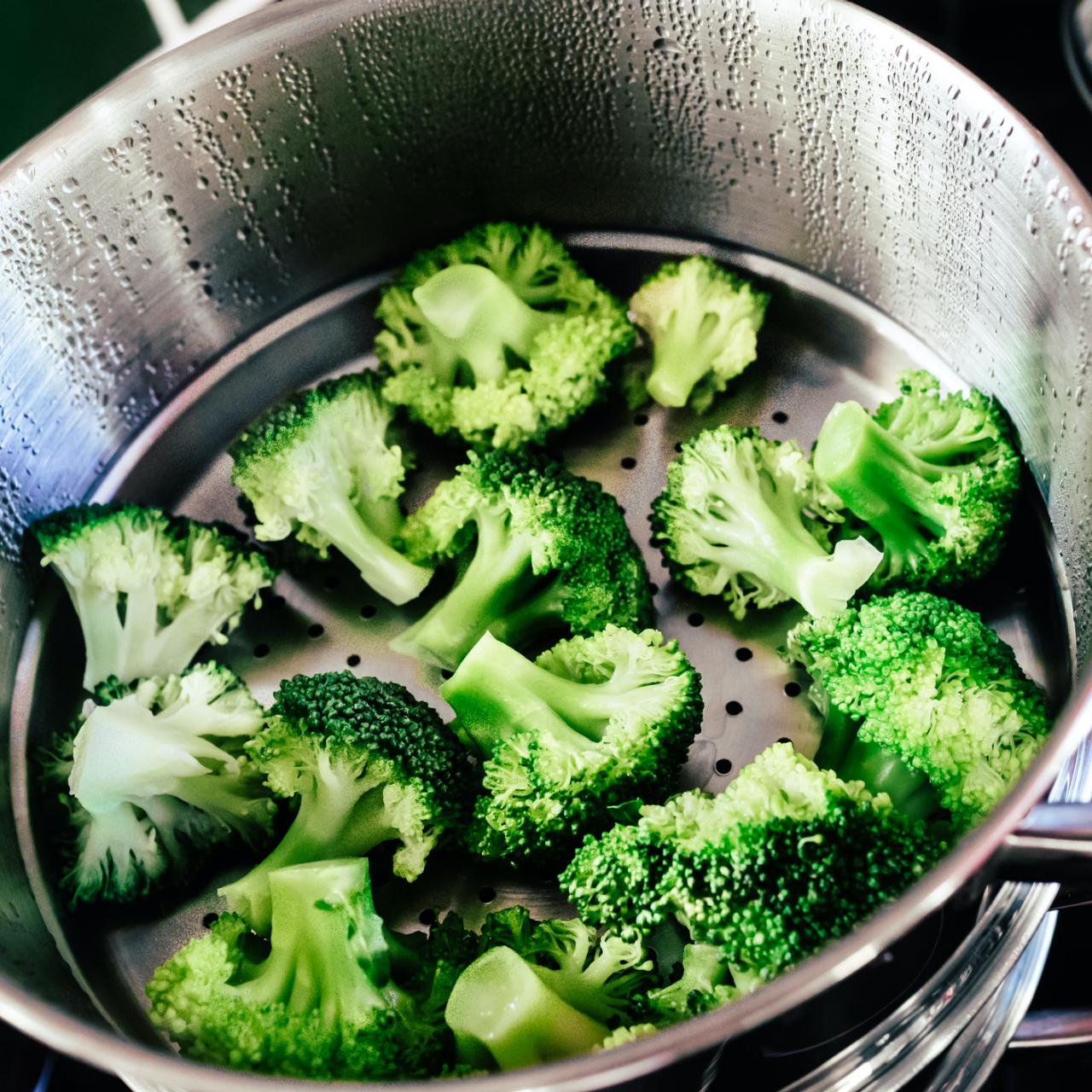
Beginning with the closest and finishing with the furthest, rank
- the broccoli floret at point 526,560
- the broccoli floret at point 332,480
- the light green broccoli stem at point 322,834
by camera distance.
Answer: the light green broccoli stem at point 322,834, the broccoli floret at point 526,560, the broccoli floret at point 332,480

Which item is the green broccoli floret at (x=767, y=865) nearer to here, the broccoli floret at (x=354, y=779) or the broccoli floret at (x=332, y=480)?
the broccoli floret at (x=354, y=779)

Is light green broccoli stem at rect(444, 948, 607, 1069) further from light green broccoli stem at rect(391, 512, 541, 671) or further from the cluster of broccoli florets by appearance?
light green broccoli stem at rect(391, 512, 541, 671)

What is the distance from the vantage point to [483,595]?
1.29 m

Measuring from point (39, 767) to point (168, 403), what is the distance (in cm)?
51

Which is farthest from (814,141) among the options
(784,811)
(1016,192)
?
(784,811)

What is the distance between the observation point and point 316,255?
1587 mm

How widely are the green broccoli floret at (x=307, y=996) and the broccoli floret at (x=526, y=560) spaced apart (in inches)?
12.1

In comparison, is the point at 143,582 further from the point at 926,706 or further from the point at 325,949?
the point at 926,706

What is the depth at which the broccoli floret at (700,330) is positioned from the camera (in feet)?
4.79

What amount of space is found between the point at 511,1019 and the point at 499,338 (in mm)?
821

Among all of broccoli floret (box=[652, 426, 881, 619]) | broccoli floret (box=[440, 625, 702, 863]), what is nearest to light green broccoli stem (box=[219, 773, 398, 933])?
broccoli floret (box=[440, 625, 702, 863])

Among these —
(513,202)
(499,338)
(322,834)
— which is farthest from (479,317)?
(322,834)

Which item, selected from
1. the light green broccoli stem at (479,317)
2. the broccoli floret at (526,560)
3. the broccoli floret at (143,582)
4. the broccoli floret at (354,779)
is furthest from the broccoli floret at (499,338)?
the broccoli floret at (354,779)

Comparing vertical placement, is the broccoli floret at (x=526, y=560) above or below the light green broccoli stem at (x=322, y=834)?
above
